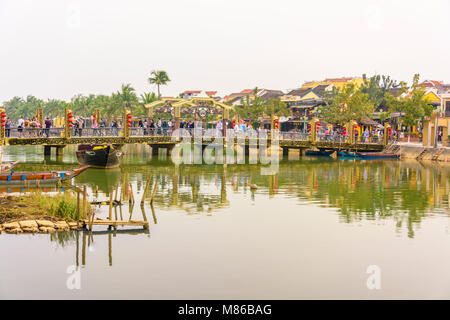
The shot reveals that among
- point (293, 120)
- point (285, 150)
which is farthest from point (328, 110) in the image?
point (285, 150)

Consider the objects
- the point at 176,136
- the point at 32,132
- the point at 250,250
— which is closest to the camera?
the point at 250,250

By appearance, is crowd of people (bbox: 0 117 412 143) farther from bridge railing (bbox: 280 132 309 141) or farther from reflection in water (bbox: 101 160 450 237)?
reflection in water (bbox: 101 160 450 237)

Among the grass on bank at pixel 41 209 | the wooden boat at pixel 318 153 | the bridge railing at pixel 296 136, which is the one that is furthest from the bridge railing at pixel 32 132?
the wooden boat at pixel 318 153

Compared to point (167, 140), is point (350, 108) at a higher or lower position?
higher

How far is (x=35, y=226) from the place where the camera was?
18.5 meters

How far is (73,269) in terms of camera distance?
15.6 metres

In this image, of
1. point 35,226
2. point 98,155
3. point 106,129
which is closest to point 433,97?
point 106,129

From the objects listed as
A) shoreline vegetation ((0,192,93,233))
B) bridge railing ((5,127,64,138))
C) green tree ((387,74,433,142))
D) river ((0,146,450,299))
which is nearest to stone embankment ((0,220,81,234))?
shoreline vegetation ((0,192,93,233))

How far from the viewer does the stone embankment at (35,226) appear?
18391mm

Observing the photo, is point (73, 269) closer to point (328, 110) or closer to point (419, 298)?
point (419, 298)

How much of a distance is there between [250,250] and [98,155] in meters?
23.4

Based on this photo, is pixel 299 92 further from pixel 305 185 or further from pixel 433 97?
pixel 305 185

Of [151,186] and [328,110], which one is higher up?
[328,110]

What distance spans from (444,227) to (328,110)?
5193 cm
